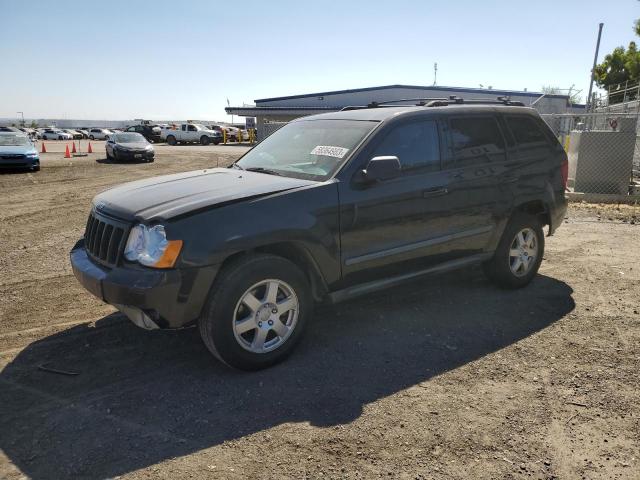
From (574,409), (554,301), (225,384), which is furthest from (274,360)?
(554,301)

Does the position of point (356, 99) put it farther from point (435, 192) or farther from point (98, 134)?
point (435, 192)

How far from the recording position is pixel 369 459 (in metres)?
2.85

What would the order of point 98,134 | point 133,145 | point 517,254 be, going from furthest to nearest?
point 98,134
point 133,145
point 517,254

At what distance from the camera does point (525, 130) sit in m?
5.55

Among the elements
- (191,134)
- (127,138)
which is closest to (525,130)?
(127,138)

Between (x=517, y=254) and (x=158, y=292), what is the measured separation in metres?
3.85

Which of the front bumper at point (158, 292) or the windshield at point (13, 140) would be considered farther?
the windshield at point (13, 140)

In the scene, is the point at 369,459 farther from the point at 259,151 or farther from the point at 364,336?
the point at 259,151

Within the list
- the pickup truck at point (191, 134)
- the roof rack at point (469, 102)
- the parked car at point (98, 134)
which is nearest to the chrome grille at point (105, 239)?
the roof rack at point (469, 102)

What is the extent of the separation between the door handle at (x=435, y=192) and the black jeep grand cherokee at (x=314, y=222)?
3cm

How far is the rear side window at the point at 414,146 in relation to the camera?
439 cm

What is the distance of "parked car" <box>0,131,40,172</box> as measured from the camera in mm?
17020

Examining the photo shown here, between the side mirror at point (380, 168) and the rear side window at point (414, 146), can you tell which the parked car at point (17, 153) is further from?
the side mirror at point (380, 168)

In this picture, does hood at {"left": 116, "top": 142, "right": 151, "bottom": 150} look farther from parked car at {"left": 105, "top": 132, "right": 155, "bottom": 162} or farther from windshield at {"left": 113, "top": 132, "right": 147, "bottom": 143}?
windshield at {"left": 113, "top": 132, "right": 147, "bottom": 143}
